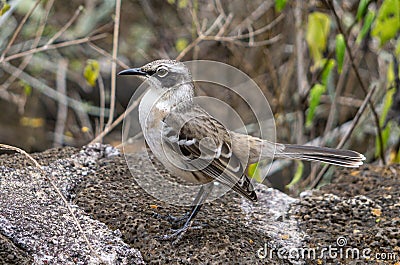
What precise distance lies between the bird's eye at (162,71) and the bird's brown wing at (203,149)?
0.90 ft

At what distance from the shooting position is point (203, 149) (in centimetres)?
421

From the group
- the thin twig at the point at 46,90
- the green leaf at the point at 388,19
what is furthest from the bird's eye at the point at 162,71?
the thin twig at the point at 46,90

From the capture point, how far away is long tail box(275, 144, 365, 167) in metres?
4.51

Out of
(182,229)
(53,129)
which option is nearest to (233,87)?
(53,129)

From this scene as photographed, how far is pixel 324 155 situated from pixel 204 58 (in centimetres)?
514

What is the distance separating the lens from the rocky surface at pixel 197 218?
12.3 ft

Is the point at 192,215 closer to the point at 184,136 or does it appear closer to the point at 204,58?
the point at 184,136

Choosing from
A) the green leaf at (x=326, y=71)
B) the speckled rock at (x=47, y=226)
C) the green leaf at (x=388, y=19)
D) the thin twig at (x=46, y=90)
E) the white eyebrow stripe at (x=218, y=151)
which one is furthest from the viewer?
the thin twig at (x=46, y=90)

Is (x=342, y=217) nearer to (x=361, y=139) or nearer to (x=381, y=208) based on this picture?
(x=381, y=208)

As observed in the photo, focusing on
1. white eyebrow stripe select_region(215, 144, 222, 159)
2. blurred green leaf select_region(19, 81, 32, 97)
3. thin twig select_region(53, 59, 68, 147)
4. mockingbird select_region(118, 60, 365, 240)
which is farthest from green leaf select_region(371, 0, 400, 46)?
thin twig select_region(53, 59, 68, 147)

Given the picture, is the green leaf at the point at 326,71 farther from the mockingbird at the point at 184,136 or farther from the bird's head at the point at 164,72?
the bird's head at the point at 164,72

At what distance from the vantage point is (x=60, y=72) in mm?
9047

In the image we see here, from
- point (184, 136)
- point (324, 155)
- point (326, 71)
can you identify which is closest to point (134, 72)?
point (184, 136)

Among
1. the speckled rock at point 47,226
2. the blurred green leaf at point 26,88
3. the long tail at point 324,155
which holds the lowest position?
the speckled rock at point 47,226
